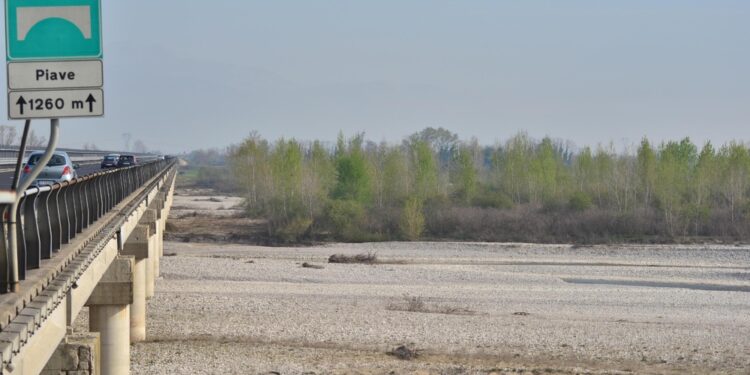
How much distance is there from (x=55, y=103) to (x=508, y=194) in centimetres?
8283

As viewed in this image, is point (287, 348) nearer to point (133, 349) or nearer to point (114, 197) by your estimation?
point (133, 349)

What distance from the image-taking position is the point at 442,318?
30.9m

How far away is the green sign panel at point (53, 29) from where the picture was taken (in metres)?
8.48

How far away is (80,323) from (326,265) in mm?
27328

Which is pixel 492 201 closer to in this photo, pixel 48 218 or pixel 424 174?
pixel 424 174

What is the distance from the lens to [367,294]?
3903 centimetres

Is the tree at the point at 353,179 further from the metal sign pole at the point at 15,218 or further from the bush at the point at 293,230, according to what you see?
the metal sign pole at the point at 15,218

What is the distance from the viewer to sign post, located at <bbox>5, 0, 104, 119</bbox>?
8469 mm

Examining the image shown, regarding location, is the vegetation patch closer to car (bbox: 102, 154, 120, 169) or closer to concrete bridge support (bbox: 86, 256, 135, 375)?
concrete bridge support (bbox: 86, 256, 135, 375)

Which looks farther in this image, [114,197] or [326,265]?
[326,265]

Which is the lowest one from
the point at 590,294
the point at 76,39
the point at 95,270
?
the point at 590,294

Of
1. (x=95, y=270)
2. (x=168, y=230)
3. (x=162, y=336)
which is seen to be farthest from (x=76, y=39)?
(x=168, y=230)

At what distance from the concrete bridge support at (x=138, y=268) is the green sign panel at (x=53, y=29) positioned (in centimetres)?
1316

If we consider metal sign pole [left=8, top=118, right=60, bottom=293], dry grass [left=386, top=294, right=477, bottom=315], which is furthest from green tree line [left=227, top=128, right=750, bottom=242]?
metal sign pole [left=8, top=118, right=60, bottom=293]
